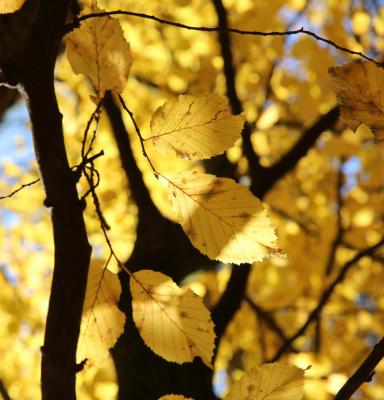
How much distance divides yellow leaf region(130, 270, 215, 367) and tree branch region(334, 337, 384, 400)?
0.17 m

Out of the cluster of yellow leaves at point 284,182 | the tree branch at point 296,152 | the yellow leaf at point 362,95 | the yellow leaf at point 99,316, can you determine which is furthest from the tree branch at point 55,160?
the cluster of yellow leaves at point 284,182

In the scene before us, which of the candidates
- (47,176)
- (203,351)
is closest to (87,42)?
(47,176)

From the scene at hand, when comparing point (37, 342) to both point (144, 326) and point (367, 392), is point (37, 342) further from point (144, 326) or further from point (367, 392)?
point (367, 392)

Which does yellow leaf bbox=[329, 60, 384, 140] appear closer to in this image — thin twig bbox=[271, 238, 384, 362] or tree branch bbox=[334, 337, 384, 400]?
tree branch bbox=[334, 337, 384, 400]

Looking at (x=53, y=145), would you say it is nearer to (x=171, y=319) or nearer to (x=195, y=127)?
(x=195, y=127)

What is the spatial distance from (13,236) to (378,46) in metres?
2.46

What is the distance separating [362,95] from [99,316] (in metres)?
0.42

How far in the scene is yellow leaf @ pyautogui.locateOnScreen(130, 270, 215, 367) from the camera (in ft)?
1.93

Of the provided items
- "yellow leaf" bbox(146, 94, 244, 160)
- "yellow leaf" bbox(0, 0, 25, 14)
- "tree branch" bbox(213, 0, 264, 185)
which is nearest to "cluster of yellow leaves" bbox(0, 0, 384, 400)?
"tree branch" bbox(213, 0, 264, 185)

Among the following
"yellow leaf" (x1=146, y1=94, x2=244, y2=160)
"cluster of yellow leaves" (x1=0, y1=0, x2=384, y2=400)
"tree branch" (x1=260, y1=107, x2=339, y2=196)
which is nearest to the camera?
"yellow leaf" (x1=146, y1=94, x2=244, y2=160)

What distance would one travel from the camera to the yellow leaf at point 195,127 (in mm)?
536

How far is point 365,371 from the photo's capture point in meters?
0.46

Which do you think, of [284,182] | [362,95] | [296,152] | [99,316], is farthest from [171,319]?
[284,182]

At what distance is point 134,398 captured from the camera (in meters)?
1.14
